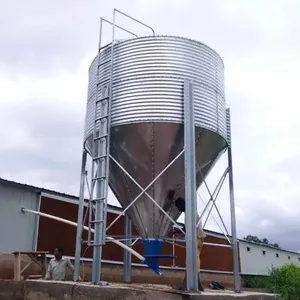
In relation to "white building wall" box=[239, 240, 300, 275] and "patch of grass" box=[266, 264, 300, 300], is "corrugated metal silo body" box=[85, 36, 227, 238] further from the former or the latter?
"white building wall" box=[239, 240, 300, 275]

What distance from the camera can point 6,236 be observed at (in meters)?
12.2

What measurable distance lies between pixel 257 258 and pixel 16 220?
72.1ft

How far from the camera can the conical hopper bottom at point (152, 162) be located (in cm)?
754

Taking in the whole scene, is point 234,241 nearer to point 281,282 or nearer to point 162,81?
point 162,81

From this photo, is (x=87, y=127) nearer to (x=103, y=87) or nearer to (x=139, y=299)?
(x=103, y=87)

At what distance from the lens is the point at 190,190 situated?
6957 millimetres

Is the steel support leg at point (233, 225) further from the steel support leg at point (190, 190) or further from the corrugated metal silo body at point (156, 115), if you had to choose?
the steel support leg at point (190, 190)

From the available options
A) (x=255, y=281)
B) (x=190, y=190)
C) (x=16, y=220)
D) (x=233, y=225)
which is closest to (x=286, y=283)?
(x=255, y=281)

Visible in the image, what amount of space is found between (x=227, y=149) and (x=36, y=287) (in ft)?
15.8

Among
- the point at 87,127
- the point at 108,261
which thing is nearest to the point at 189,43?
the point at 87,127

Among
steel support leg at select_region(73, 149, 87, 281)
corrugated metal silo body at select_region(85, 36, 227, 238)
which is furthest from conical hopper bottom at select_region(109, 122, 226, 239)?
steel support leg at select_region(73, 149, 87, 281)

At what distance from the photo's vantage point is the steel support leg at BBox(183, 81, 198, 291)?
259 inches

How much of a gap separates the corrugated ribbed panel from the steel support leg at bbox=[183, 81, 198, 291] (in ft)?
0.60

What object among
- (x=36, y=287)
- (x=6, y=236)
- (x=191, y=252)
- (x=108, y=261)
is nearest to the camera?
(x=191, y=252)
